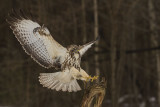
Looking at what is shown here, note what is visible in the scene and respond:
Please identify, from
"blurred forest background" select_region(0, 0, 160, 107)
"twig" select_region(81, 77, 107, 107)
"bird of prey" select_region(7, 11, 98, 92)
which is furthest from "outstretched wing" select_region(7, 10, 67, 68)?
"blurred forest background" select_region(0, 0, 160, 107)

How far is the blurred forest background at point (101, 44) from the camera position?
3.63 metres

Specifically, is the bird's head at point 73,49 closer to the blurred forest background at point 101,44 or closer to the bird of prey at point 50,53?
the bird of prey at point 50,53

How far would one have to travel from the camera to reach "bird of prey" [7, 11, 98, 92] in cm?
167

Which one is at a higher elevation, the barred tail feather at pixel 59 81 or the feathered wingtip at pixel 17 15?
the feathered wingtip at pixel 17 15

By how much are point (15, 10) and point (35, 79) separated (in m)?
0.54

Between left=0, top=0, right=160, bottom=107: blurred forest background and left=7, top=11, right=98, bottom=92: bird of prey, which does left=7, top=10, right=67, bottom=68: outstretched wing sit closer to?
left=7, top=11, right=98, bottom=92: bird of prey

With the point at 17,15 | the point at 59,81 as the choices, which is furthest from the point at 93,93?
the point at 17,15

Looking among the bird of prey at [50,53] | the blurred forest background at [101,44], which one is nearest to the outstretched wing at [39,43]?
the bird of prey at [50,53]

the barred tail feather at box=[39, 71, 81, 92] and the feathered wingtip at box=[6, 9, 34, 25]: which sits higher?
the feathered wingtip at box=[6, 9, 34, 25]

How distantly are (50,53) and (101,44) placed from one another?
3648mm

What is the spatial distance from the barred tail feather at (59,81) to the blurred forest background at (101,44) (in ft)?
4.33

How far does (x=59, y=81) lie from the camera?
1.67 metres

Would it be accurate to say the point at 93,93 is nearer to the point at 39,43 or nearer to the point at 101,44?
the point at 39,43

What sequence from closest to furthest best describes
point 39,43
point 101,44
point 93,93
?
point 93,93
point 39,43
point 101,44
